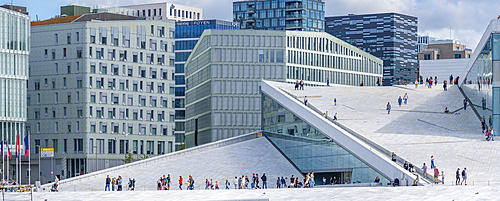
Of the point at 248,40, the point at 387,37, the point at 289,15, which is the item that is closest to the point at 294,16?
the point at 289,15

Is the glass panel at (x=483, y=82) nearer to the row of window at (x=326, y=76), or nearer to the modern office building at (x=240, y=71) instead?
the modern office building at (x=240, y=71)

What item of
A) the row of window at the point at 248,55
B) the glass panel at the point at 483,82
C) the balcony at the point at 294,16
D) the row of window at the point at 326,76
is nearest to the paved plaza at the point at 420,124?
the glass panel at the point at 483,82

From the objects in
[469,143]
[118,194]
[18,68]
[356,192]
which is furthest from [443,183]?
[18,68]

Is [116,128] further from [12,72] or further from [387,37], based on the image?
[387,37]

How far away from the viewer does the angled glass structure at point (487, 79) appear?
51906 mm

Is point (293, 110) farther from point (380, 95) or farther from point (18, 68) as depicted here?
point (18, 68)

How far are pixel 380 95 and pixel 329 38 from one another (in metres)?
38.2

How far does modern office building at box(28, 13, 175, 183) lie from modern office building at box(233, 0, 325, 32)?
180ft

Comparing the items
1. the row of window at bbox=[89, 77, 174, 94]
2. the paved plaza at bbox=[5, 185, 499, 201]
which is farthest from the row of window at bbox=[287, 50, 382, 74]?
the paved plaza at bbox=[5, 185, 499, 201]

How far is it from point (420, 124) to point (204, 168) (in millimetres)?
14977

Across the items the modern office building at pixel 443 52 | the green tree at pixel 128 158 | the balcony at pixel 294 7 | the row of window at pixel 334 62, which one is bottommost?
the green tree at pixel 128 158

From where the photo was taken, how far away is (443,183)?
1603 inches

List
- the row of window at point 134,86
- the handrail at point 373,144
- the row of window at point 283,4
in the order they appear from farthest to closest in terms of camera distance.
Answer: the row of window at point 283,4
the row of window at point 134,86
the handrail at point 373,144

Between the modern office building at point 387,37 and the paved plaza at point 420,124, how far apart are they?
102 m
